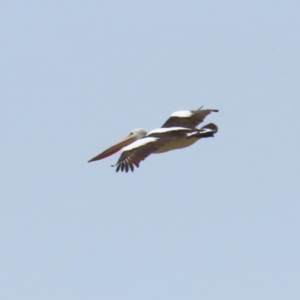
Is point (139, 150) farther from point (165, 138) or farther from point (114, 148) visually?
point (114, 148)

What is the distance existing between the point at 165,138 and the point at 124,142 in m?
2.60

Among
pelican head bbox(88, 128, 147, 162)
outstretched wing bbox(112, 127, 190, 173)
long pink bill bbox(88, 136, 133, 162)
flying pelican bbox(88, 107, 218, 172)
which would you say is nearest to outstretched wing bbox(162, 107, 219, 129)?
flying pelican bbox(88, 107, 218, 172)

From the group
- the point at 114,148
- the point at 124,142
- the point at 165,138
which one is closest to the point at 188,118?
the point at 124,142

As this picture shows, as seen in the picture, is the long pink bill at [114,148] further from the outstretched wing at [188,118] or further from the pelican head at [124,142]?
the outstretched wing at [188,118]

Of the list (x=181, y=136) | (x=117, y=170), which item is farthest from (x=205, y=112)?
(x=117, y=170)

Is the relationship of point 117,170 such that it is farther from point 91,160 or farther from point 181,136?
point 91,160

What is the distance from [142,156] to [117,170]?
449 millimetres

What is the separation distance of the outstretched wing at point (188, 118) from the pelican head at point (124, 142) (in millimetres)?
527

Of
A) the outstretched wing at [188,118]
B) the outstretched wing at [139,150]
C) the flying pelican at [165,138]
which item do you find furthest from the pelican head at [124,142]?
the outstretched wing at [139,150]

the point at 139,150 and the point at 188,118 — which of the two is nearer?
the point at 139,150

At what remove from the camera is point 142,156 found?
1811cm

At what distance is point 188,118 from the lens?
20812mm

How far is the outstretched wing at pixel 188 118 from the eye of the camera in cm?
2062

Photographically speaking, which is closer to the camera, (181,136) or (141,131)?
(181,136)
